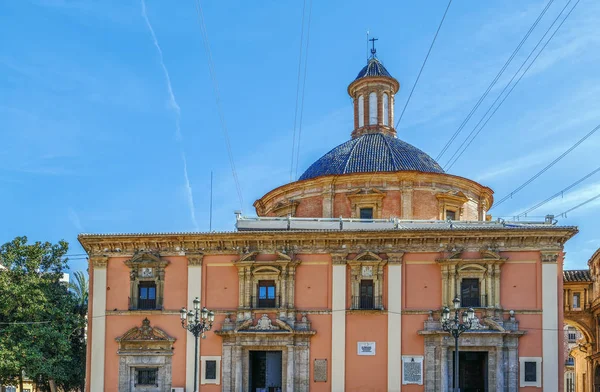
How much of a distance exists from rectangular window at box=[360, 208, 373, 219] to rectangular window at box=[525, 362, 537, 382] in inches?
347

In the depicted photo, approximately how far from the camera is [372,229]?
25.3 m

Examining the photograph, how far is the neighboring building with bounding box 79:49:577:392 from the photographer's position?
24266 mm

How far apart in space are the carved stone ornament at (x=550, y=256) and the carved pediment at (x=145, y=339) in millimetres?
14119

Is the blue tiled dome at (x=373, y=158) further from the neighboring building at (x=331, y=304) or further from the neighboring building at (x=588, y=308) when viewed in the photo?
the neighboring building at (x=588, y=308)

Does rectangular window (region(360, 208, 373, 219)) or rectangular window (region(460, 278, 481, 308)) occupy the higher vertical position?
rectangular window (region(360, 208, 373, 219))

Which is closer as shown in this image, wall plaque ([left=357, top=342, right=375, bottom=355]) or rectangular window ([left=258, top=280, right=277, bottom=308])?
wall plaque ([left=357, top=342, right=375, bottom=355])

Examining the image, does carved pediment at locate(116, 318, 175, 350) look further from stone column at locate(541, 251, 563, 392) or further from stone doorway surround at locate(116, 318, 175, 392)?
stone column at locate(541, 251, 563, 392)

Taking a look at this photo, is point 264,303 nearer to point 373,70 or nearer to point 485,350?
point 485,350

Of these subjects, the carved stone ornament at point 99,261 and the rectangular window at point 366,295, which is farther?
the carved stone ornament at point 99,261

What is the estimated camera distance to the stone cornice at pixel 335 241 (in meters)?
24.5

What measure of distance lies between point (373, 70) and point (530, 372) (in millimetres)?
17039

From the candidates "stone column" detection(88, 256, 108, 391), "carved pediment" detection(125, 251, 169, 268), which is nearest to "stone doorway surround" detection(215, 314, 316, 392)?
"carved pediment" detection(125, 251, 169, 268)

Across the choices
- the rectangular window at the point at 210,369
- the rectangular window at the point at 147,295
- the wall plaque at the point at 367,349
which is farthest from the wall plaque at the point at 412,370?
the rectangular window at the point at 147,295

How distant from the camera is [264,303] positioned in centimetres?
2556
